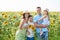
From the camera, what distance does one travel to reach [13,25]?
234 centimetres

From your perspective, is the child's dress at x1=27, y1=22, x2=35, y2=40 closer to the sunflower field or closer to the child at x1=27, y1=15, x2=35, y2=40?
the child at x1=27, y1=15, x2=35, y2=40

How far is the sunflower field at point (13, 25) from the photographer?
91.5 inches

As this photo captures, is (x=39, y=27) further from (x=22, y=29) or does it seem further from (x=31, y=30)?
(x=22, y=29)

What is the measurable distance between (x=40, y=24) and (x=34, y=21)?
0.31ft

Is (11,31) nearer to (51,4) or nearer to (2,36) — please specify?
(2,36)

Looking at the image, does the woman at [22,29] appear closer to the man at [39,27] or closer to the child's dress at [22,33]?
the child's dress at [22,33]

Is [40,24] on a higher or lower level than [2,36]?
higher

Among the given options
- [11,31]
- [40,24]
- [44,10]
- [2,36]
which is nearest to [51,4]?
[44,10]

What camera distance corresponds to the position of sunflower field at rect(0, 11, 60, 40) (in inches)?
91.5

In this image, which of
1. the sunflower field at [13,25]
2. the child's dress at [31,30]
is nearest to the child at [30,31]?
the child's dress at [31,30]

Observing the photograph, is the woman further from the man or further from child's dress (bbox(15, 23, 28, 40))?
the man

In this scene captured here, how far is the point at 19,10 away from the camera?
7.74ft

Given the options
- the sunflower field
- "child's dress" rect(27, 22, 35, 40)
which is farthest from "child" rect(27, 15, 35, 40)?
the sunflower field

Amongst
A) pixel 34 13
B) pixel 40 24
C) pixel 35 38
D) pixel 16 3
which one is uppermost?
pixel 16 3
